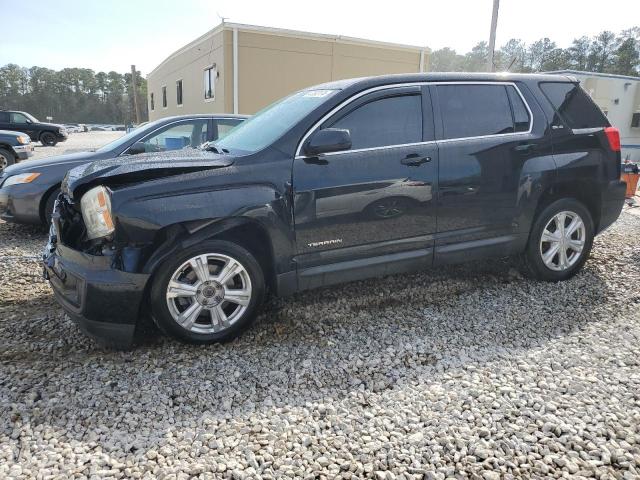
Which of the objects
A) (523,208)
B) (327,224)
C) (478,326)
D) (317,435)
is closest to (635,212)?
(523,208)

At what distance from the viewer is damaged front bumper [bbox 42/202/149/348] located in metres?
2.95

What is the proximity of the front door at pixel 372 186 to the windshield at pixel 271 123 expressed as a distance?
0.25m

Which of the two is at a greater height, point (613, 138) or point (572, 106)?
point (572, 106)

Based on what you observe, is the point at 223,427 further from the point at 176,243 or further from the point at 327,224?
the point at 327,224

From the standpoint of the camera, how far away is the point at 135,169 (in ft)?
10.2

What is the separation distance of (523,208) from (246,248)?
2.44 m

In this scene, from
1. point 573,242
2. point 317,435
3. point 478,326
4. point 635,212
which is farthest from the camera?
point 635,212

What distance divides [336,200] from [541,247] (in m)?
2.17

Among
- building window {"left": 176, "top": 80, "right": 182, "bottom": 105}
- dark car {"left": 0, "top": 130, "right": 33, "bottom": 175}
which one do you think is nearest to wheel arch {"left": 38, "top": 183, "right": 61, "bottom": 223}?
dark car {"left": 0, "top": 130, "right": 33, "bottom": 175}

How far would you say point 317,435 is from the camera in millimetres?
2387

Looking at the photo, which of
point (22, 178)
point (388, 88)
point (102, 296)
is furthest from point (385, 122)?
point (22, 178)

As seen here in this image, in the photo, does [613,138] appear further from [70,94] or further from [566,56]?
[70,94]

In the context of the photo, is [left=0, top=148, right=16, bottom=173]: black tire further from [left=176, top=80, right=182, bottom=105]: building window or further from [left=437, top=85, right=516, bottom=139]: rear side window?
[left=176, top=80, right=182, bottom=105]: building window

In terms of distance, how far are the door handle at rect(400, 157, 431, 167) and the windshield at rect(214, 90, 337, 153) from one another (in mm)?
744
